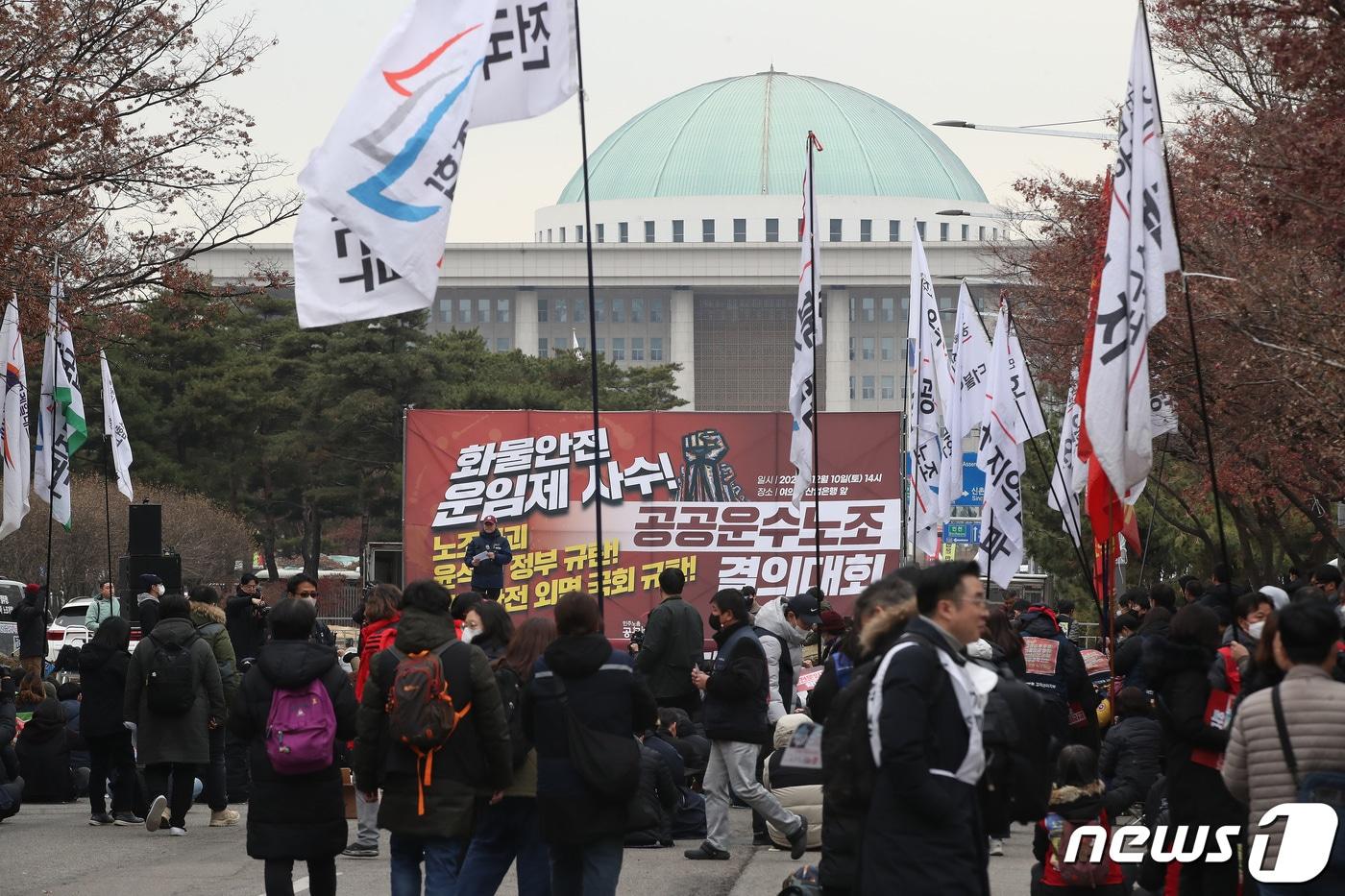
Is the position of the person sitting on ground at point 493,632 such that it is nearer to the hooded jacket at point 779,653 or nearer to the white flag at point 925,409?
the hooded jacket at point 779,653

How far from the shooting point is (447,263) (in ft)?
388

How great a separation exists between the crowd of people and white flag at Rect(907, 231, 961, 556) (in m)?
9.26

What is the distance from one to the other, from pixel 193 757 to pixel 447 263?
351 feet

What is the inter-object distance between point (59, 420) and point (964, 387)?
34.3 ft

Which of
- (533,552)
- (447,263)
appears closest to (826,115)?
(447,263)

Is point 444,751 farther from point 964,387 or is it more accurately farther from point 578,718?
point 964,387

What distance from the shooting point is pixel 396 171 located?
828cm

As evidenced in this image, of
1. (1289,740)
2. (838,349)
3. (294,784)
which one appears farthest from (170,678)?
(838,349)

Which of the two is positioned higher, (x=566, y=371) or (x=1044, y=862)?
(x=566, y=371)

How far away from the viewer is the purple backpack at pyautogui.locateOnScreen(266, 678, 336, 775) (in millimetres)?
8102

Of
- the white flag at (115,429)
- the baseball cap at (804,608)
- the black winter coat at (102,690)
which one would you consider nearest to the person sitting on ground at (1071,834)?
the baseball cap at (804,608)

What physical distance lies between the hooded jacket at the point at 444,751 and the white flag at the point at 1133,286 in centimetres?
316

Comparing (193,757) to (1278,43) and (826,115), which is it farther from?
(826,115)

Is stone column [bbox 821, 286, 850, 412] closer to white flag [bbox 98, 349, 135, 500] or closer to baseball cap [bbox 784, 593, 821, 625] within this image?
white flag [bbox 98, 349, 135, 500]
